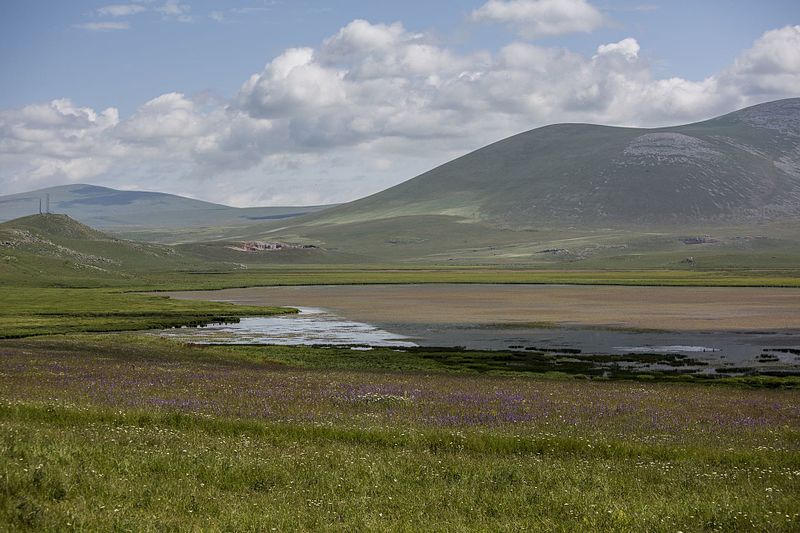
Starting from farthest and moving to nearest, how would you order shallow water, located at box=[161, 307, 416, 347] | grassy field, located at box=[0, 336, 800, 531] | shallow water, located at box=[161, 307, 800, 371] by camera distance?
shallow water, located at box=[161, 307, 416, 347] → shallow water, located at box=[161, 307, 800, 371] → grassy field, located at box=[0, 336, 800, 531]

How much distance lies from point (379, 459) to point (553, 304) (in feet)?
330

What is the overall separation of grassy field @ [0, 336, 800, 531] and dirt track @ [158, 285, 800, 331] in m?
Result: 57.6

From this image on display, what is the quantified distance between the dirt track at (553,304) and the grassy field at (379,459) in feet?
189

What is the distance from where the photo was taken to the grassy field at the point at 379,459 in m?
12.4

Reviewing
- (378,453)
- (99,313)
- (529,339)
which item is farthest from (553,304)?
(378,453)

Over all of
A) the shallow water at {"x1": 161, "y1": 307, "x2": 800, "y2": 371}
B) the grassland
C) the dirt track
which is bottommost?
the shallow water at {"x1": 161, "y1": 307, "x2": 800, "y2": 371}

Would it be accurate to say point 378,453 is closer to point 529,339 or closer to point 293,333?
point 529,339

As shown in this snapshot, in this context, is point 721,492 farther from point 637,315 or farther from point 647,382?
point 637,315

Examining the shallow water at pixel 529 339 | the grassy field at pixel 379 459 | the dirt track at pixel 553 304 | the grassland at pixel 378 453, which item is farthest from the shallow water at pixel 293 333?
the grassy field at pixel 379 459

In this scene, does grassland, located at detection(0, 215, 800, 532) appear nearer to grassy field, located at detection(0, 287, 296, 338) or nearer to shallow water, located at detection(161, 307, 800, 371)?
shallow water, located at detection(161, 307, 800, 371)

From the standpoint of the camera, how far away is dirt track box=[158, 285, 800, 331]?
3563 inches

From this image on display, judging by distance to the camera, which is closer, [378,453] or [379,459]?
[379,459]

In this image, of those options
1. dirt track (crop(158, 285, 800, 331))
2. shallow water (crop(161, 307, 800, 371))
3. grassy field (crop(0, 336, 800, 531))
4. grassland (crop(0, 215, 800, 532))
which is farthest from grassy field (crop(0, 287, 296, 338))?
grassy field (crop(0, 336, 800, 531))

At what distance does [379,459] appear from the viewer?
1681cm
